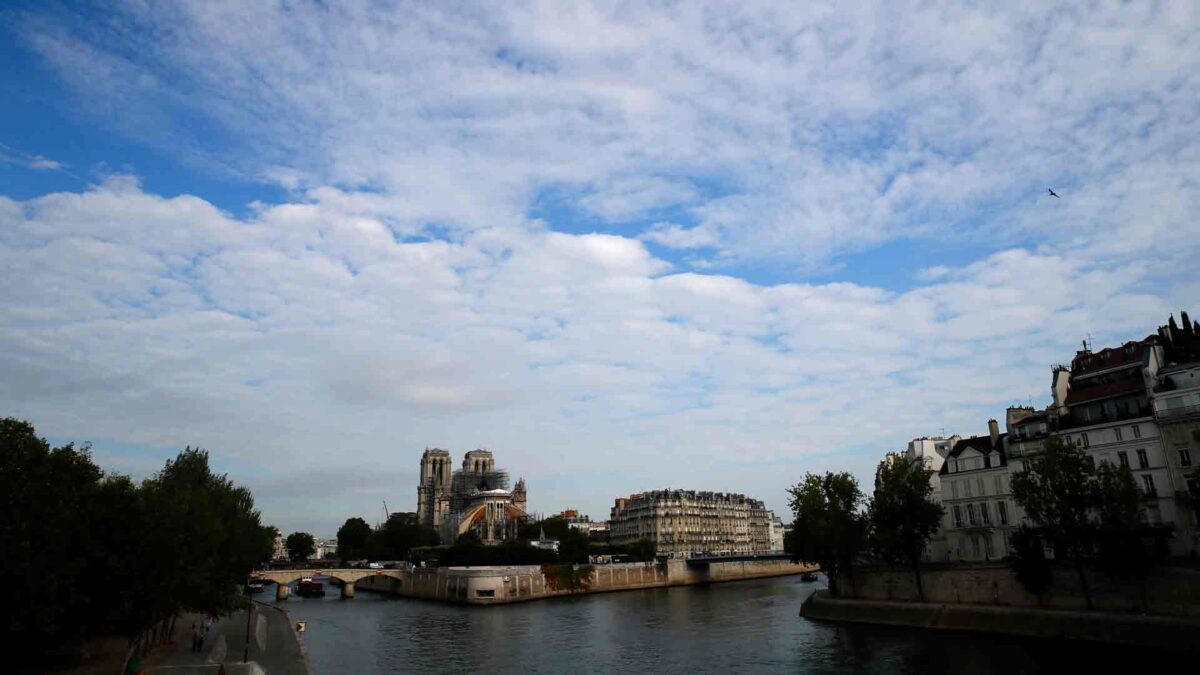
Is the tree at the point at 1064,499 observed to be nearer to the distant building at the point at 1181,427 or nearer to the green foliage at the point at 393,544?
the distant building at the point at 1181,427

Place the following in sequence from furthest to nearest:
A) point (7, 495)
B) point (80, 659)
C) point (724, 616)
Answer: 1. point (724, 616)
2. point (80, 659)
3. point (7, 495)

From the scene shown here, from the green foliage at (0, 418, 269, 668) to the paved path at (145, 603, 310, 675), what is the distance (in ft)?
10.9


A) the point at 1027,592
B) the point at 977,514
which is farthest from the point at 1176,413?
the point at 977,514

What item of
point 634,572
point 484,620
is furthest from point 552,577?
point 484,620

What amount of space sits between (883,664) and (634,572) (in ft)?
306

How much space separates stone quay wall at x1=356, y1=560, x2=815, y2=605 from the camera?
106m

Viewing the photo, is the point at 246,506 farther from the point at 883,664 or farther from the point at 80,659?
the point at 883,664

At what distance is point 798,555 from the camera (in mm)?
71375

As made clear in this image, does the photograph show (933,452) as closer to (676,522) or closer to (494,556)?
(494,556)

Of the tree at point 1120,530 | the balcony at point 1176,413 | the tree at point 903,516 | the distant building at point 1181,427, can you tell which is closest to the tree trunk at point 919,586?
the tree at point 903,516

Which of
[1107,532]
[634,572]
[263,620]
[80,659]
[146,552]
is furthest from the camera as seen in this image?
[634,572]

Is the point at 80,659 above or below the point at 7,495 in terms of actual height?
below

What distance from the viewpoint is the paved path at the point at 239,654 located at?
39531 millimetres

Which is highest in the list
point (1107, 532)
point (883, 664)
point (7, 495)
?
point (7, 495)
